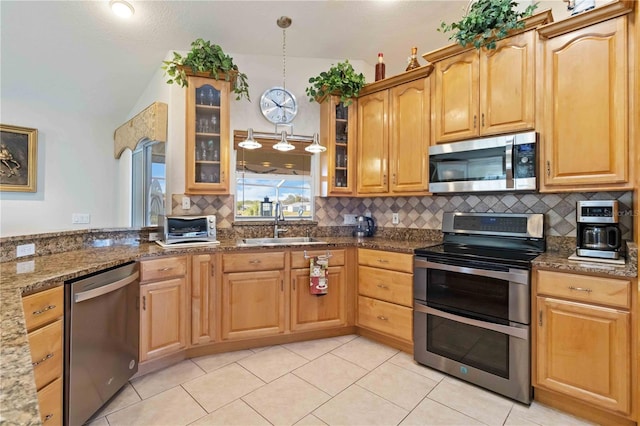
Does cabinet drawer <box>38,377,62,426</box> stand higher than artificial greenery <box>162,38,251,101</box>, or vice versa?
artificial greenery <box>162,38,251,101</box>

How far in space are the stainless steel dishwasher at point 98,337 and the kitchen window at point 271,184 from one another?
135 centimetres

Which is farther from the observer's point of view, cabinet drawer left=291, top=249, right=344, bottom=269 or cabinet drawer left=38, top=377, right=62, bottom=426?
cabinet drawer left=291, top=249, right=344, bottom=269

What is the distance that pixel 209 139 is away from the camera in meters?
2.86

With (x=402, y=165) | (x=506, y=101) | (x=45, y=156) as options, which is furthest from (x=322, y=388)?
(x=45, y=156)

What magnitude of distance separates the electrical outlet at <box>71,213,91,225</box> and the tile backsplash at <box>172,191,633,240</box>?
1.86 m

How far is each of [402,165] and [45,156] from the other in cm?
404

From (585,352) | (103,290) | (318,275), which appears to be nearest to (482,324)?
(585,352)

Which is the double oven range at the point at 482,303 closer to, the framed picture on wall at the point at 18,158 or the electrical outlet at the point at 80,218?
the electrical outlet at the point at 80,218

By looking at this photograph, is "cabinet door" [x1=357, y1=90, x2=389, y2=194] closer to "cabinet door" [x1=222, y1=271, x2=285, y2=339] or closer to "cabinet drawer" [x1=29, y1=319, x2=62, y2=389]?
"cabinet door" [x1=222, y1=271, x2=285, y2=339]

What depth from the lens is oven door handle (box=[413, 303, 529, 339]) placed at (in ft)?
6.30

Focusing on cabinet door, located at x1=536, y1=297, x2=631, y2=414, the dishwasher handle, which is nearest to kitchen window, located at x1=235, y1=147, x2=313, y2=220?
the dishwasher handle

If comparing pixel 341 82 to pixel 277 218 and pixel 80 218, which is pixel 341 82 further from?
pixel 80 218

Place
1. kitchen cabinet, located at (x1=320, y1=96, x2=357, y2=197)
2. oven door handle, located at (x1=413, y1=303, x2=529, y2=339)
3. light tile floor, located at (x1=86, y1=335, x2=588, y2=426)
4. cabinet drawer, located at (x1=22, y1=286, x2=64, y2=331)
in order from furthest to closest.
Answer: kitchen cabinet, located at (x1=320, y1=96, x2=357, y2=197), oven door handle, located at (x1=413, y1=303, x2=529, y2=339), light tile floor, located at (x1=86, y1=335, x2=588, y2=426), cabinet drawer, located at (x1=22, y1=286, x2=64, y2=331)

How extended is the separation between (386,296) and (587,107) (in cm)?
192
